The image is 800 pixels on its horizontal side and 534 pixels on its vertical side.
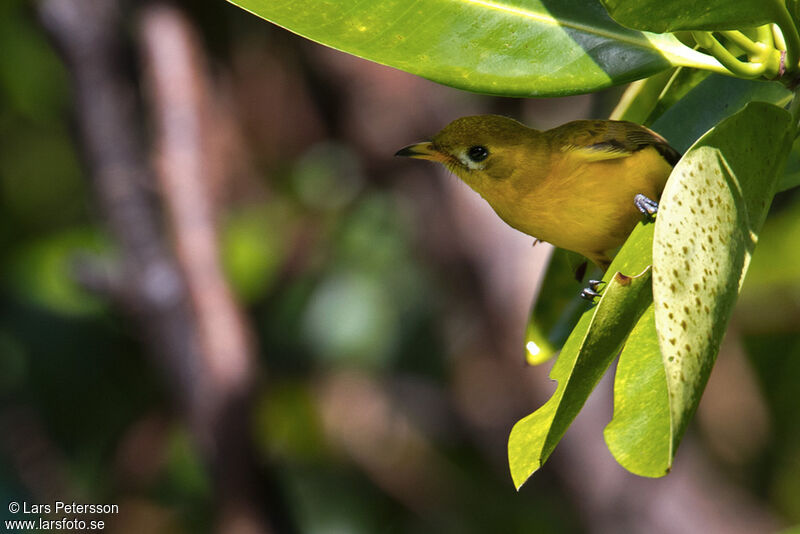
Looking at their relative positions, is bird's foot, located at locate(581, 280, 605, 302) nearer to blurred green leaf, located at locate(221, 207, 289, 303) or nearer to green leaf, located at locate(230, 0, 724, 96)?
green leaf, located at locate(230, 0, 724, 96)

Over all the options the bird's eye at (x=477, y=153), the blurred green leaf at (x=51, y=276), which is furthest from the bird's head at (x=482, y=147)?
the blurred green leaf at (x=51, y=276)

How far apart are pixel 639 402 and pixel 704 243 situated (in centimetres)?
27

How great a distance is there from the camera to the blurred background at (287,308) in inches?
156

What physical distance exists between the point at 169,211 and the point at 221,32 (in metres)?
1.46

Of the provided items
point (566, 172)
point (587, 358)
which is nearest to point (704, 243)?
point (587, 358)

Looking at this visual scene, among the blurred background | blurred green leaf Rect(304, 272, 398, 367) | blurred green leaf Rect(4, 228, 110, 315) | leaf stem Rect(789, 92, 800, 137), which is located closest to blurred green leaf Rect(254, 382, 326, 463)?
the blurred background

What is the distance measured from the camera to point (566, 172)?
202 centimetres

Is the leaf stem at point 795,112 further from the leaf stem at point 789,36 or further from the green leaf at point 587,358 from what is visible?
the green leaf at point 587,358

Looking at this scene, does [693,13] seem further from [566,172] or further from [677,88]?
[566,172]

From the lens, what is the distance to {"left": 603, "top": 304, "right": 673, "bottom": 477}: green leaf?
1207 millimetres

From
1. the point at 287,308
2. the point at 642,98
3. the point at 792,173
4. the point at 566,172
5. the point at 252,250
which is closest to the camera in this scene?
the point at 792,173

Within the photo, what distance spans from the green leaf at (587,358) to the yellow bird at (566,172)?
0.48 metres

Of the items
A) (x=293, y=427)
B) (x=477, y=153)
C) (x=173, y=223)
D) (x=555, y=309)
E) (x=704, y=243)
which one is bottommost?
(x=293, y=427)

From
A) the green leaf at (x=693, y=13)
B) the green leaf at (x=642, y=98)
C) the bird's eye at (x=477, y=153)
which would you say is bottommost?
the bird's eye at (x=477, y=153)
